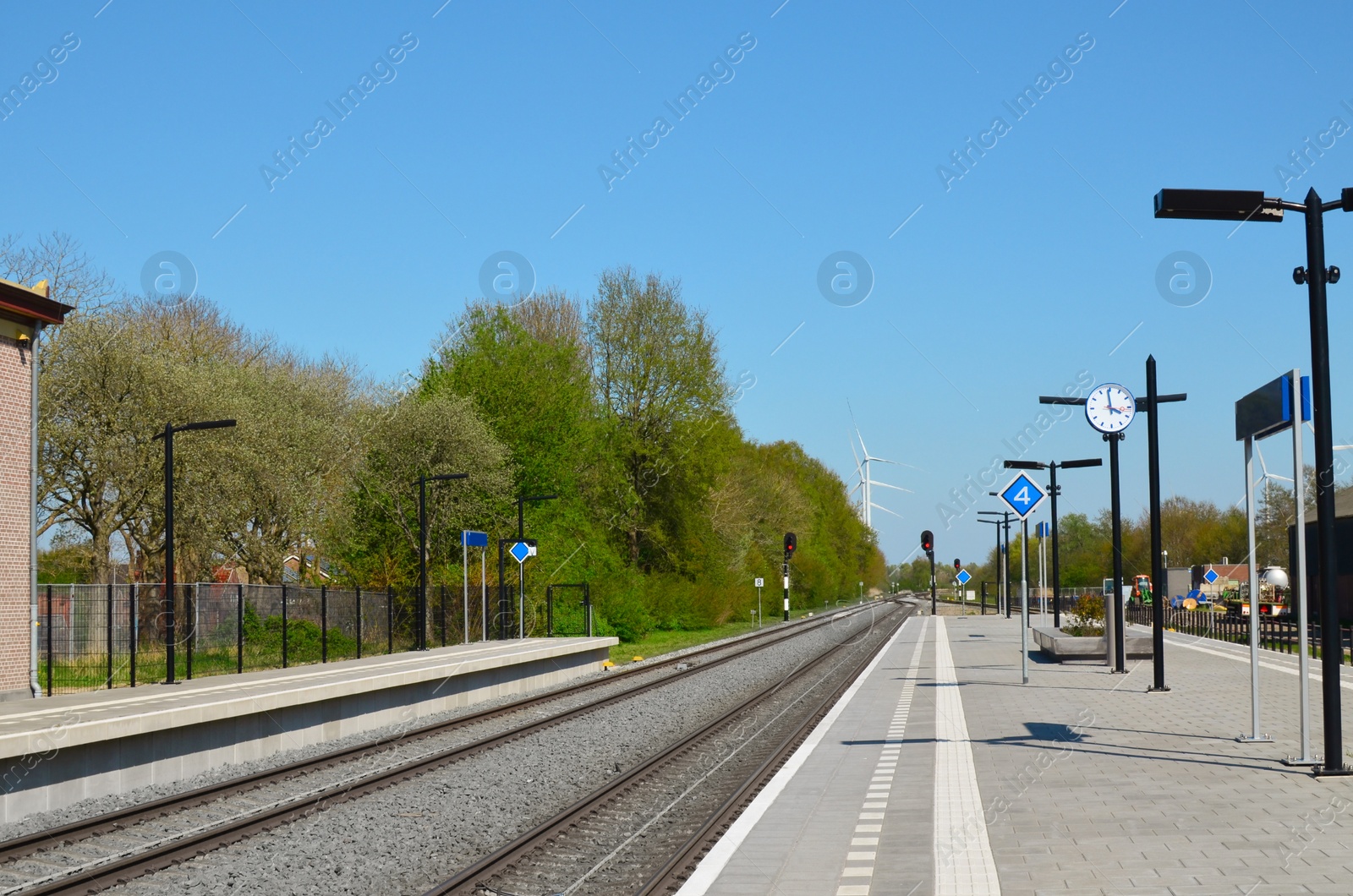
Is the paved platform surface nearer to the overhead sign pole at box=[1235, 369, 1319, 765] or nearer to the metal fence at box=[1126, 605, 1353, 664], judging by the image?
the overhead sign pole at box=[1235, 369, 1319, 765]

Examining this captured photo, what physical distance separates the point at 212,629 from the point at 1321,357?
68.5 feet

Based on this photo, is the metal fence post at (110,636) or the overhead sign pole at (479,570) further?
the overhead sign pole at (479,570)

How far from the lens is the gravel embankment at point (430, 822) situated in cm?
882

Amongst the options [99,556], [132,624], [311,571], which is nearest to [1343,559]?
[311,571]

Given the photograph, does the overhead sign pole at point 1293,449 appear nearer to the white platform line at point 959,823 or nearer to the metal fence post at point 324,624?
the white platform line at point 959,823

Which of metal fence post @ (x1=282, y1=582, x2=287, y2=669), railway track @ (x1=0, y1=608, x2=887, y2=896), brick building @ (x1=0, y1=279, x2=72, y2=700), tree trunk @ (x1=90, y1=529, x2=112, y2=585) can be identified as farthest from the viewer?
tree trunk @ (x1=90, y1=529, x2=112, y2=585)

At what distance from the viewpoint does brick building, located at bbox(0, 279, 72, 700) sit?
18.5m

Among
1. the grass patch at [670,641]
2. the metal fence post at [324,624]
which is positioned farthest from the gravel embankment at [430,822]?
the grass patch at [670,641]

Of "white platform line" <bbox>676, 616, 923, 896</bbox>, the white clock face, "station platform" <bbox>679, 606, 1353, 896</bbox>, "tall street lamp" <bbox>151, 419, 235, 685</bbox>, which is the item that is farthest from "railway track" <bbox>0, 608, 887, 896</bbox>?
the white clock face

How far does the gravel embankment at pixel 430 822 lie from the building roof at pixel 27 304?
1012cm

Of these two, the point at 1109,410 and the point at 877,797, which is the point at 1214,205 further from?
the point at 1109,410

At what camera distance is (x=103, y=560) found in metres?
39.0

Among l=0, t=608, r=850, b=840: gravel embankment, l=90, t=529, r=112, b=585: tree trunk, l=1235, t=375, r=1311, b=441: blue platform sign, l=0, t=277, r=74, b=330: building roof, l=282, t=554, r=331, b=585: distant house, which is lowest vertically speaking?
l=0, t=608, r=850, b=840: gravel embankment

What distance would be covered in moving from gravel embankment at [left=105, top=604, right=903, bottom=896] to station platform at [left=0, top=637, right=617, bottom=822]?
2.99 meters
